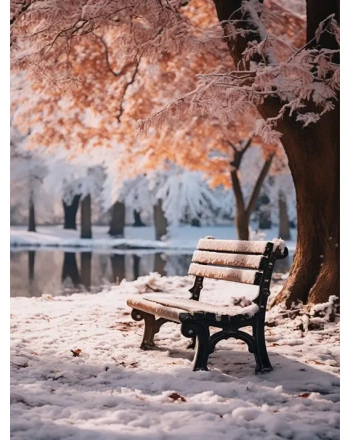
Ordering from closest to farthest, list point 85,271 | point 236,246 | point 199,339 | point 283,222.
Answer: point 199,339 → point 236,246 → point 85,271 → point 283,222

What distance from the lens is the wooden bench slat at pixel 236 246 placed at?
5.25 meters

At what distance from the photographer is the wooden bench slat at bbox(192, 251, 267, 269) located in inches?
204

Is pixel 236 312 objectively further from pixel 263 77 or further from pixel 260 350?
pixel 263 77

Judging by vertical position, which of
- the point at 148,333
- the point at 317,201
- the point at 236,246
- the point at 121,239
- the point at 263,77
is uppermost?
the point at 263,77

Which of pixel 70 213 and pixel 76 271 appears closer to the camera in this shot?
pixel 76 271

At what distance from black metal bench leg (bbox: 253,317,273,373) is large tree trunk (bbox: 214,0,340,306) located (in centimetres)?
192

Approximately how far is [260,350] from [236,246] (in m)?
0.94

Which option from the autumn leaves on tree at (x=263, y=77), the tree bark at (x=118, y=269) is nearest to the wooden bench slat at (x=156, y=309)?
the autumn leaves on tree at (x=263, y=77)

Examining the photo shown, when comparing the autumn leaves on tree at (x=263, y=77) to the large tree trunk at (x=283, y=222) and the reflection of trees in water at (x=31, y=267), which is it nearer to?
the reflection of trees in water at (x=31, y=267)

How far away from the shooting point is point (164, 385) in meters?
4.73

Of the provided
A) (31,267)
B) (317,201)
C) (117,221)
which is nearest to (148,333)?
(317,201)

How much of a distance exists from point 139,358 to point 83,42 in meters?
7.84

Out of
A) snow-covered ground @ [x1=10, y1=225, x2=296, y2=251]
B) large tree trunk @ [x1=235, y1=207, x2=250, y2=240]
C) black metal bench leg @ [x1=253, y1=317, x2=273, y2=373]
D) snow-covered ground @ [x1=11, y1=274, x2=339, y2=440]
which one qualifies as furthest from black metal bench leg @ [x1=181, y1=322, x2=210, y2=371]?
snow-covered ground @ [x1=10, y1=225, x2=296, y2=251]

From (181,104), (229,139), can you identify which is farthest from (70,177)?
(181,104)
